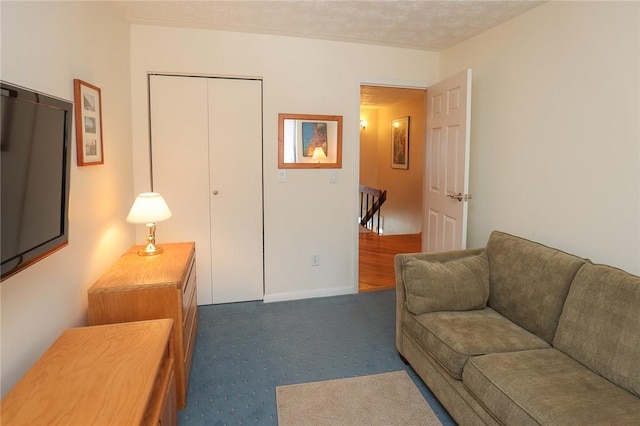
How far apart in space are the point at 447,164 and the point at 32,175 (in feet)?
9.56


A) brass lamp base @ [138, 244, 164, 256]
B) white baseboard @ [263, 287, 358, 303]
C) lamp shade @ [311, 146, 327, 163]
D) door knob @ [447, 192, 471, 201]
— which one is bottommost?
white baseboard @ [263, 287, 358, 303]

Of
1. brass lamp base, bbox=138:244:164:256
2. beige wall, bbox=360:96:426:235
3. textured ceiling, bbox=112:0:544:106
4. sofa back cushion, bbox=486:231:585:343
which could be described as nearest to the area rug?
sofa back cushion, bbox=486:231:585:343

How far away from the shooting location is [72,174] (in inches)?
75.2

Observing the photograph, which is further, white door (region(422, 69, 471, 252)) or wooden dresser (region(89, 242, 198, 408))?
white door (region(422, 69, 471, 252))

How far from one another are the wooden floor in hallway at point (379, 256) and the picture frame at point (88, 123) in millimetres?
2632

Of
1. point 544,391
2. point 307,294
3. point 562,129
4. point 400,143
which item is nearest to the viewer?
point 544,391

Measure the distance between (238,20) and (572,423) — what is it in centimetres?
312

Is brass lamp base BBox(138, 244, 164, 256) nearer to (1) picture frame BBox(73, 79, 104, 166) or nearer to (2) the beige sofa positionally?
(1) picture frame BBox(73, 79, 104, 166)

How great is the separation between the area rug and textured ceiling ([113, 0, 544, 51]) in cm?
247

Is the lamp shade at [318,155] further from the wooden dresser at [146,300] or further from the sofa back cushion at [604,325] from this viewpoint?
the sofa back cushion at [604,325]

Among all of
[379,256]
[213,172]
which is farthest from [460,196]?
[379,256]

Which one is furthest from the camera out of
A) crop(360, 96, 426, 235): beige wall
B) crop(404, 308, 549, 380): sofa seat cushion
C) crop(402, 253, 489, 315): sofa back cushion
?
crop(360, 96, 426, 235): beige wall

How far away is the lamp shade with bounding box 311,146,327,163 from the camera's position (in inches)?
137

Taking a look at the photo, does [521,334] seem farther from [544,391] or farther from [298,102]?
[298,102]
